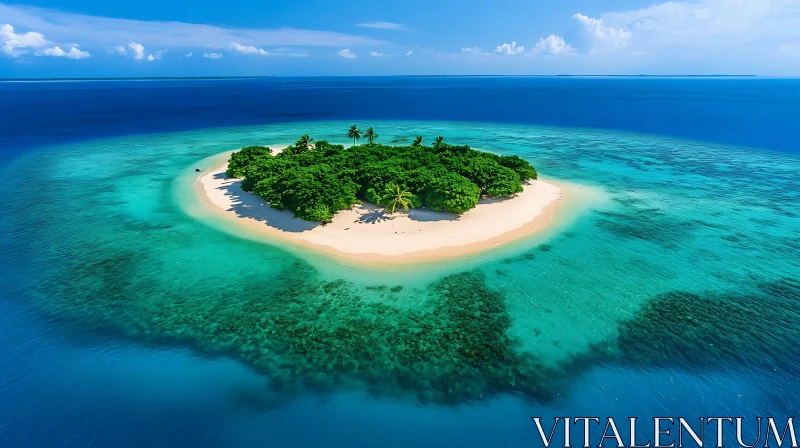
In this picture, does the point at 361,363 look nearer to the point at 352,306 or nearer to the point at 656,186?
the point at 352,306

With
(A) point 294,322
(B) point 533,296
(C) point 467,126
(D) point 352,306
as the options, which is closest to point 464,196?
(B) point 533,296

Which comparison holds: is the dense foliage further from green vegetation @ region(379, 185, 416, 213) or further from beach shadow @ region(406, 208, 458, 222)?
beach shadow @ region(406, 208, 458, 222)

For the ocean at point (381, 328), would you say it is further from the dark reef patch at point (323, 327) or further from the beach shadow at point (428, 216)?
the beach shadow at point (428, 216)

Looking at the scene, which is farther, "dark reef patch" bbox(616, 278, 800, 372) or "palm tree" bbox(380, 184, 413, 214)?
"palm tree" bbox(380, 184, 413, 214)

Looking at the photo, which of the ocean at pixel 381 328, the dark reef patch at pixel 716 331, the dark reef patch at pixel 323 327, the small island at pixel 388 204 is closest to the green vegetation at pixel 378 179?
the small island at pixel 388 204

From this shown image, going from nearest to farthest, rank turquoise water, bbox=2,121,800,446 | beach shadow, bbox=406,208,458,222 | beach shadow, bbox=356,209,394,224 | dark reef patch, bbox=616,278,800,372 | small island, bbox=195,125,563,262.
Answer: turquoise water, bbox=2,121,800,446 < dark reef patch, bbox=616,278,800,372 < small island, bbox=195,125,563,262 < beach shadow, bbox=356,209,394,224 < beach shadow, bbox=406,208,458,222

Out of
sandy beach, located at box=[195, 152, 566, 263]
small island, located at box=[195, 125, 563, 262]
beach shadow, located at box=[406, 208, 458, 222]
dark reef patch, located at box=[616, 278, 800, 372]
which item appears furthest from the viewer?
beach shadow, located at box=[406, 208, 458, 222]

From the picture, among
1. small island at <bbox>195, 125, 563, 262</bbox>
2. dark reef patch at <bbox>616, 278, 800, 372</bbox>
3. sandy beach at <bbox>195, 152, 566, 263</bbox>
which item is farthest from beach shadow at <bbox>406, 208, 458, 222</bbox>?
dark reef patch at <bbox>616, 278, 800, 372</bbox>
